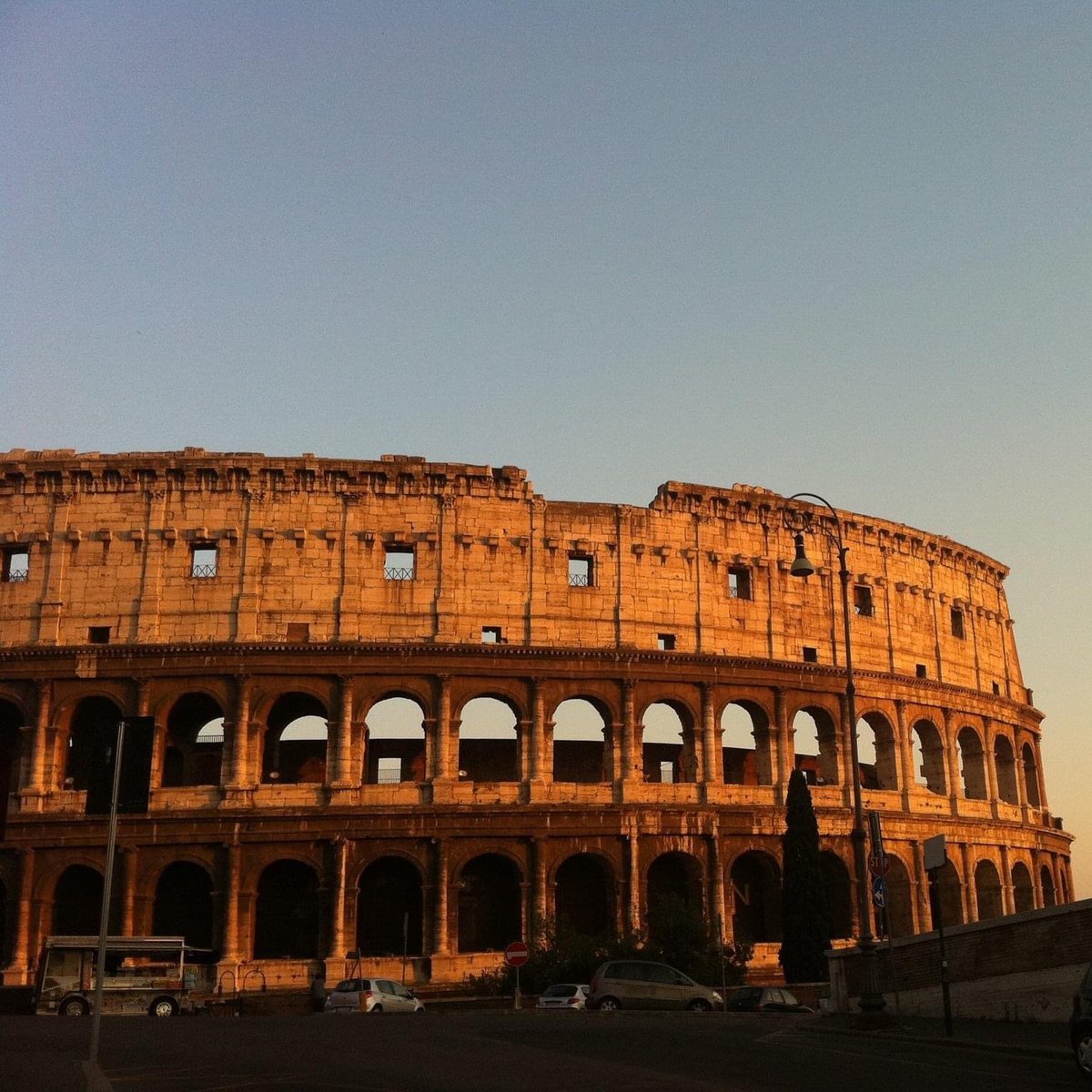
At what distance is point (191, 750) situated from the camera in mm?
50344

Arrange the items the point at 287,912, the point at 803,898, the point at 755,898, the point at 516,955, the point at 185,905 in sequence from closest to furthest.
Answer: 1. the point at 516,955
2. the point at 803,898
3. the point at 185,905
4. the point at 287,912
5. the point at 755,898

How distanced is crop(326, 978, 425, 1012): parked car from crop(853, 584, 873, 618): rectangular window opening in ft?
87.4

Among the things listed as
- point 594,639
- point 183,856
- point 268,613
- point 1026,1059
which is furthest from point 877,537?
point 1026,1059

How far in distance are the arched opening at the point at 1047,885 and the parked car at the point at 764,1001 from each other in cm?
2752

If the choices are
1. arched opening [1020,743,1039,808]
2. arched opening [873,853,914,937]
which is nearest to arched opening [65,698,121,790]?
arched opening [873,853,914,937]

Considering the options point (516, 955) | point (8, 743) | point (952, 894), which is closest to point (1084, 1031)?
point (516, 955)

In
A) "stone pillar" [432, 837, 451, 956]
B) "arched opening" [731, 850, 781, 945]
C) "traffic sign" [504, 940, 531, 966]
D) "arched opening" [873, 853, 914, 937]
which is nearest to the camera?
"traffic sign" [504, 940, 531, 966]

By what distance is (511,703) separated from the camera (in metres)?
48.6

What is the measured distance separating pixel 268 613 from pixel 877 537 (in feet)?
85.2

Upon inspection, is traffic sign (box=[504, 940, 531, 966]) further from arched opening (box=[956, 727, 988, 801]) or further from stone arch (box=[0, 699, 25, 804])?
arched opening (box=[956, 727, 988, 801])

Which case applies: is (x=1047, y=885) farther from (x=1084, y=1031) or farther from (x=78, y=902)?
(x=1084, y=1031)

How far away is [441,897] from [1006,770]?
95.1ft

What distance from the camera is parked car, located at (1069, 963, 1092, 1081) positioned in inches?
636

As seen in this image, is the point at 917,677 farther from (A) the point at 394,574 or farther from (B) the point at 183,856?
(B) the point at 183,856
